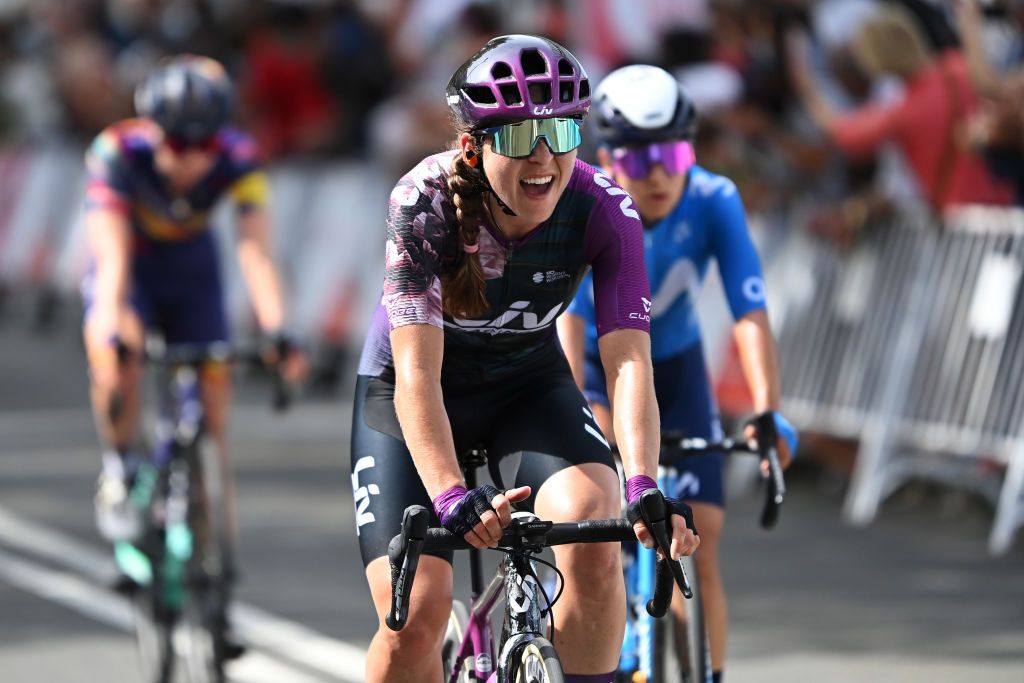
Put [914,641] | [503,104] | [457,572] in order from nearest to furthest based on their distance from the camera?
[503,104] → [914,641] → [457,572]

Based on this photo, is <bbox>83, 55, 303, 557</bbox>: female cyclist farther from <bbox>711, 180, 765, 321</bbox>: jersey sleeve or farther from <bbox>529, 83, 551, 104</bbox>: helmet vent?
<bbox>529, 83, 551, 104</bbox>: helmet vent

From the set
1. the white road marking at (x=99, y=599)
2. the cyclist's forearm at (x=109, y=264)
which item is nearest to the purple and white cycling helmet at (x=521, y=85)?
the cyclist's forearm at (x=109, y=264)

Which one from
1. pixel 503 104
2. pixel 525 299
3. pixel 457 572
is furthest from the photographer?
pixel 457 572

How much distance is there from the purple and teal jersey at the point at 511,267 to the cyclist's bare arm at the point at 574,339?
0.78 metres

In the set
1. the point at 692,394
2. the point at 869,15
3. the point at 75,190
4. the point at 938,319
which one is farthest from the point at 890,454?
the point at 75,190

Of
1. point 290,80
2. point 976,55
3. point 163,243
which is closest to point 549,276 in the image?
point 163,243

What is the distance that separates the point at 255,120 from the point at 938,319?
26.1 feet

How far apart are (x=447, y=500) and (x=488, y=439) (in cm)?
83

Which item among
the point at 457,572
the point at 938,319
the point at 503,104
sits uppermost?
the point at 503,104

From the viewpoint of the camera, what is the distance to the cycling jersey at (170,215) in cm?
807

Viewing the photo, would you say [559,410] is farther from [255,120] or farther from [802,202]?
[255,120]

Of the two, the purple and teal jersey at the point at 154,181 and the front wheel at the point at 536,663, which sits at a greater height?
the purple and teal jersey at the point at 154,181

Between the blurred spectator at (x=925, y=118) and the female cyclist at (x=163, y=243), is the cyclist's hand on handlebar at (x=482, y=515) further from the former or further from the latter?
the blurred spectator at (x=925, y=118)

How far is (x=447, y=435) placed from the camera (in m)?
4.69
